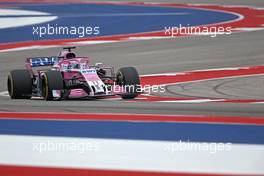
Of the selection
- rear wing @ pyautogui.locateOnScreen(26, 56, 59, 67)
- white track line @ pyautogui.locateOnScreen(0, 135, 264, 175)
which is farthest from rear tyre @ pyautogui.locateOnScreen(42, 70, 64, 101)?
white track line @ pyautogui.locateOnScreen(0, 135, 264, 175)

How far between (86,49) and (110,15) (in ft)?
30.0

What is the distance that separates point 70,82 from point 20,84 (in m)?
0.98

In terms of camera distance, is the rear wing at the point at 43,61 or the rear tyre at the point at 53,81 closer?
the rear tyre at the point at 53,81

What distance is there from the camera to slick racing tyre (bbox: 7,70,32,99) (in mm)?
15266

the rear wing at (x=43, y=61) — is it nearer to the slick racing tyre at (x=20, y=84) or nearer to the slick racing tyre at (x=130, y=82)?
the slick racing tyre at (x=20, y=84)

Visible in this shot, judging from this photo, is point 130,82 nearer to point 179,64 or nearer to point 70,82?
point 70,82

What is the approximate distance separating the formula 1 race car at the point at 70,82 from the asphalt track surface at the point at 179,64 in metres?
0.21

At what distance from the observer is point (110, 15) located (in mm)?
33688

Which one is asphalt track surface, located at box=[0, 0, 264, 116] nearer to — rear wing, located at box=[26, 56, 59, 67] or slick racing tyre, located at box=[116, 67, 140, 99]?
slick racing tyre, located at box=[116, 67, 140, 99]

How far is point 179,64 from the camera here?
2119 cm

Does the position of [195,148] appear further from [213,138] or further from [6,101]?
[6,101]

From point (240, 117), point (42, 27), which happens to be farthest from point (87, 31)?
point (240, 117)

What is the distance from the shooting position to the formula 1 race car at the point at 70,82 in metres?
14.5

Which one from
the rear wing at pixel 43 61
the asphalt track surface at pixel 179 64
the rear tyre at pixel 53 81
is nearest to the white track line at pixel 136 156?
the asphalt track surface at pixel 179 64
